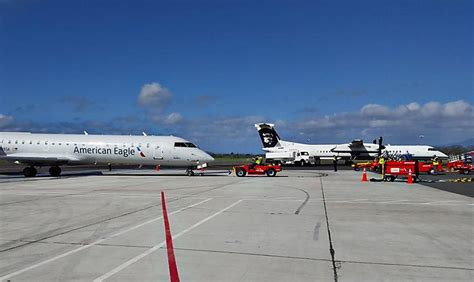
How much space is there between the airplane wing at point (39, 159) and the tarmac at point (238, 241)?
17392 millimetres

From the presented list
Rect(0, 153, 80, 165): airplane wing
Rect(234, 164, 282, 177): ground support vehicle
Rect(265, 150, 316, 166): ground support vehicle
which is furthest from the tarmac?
Result: Rect(265, 150, 316, 166): ground support vehicle

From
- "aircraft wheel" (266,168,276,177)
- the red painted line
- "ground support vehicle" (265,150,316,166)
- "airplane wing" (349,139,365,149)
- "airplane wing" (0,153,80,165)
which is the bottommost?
the red painted line

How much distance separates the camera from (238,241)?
784 cm

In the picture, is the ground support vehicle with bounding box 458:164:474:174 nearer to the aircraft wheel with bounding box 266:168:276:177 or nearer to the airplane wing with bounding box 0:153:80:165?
the aircraft wheel with bounding box 266:168:276:177

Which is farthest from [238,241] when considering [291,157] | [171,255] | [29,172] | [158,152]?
[291,157]

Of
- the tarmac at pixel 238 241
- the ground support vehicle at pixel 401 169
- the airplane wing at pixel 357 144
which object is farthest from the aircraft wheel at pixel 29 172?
the airplane wing at pixel 357 144

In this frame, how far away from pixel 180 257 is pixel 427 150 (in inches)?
2748

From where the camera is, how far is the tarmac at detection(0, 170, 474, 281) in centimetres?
580

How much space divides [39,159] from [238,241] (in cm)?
2638

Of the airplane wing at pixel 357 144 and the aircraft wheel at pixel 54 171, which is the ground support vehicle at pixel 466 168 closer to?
the airplane wing at pixel 357 144

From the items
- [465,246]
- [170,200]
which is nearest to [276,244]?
[465,246]

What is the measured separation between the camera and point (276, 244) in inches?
301

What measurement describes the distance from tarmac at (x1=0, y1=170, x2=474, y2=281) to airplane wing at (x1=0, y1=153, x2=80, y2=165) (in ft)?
57.1

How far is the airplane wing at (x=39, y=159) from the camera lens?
3002cm
